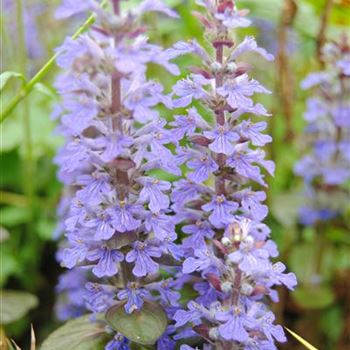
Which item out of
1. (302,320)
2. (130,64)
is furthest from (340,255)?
(130,64)

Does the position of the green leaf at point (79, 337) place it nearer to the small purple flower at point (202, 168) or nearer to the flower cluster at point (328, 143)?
the small purple flower at point (202, 168)

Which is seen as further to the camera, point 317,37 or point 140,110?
point 317,37

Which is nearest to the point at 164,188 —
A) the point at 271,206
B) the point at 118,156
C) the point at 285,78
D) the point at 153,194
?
the point at 153,194

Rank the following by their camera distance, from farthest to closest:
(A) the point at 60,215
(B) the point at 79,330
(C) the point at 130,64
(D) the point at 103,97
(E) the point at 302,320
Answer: (E) the point at 302,320 < (A) the point at 60,215 < (B) the point at 79,330 < (D) the point at 103,97 < (C) the point at 130,64

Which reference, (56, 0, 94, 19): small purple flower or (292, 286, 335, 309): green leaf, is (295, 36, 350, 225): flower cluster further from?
(56, 0, 94, 19): small purple flower

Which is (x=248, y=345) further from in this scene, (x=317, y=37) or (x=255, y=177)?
(x=317, y=37)
